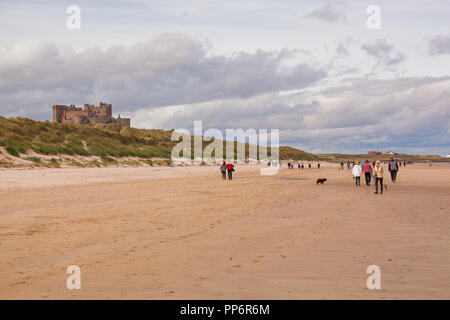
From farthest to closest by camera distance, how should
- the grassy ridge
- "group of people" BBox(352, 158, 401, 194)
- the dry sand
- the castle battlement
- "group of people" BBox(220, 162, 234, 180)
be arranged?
the castle battlement, the grassy ridge, "group of people" BBox(220, 162, 234, 180), "group of people" BBox(352, 158, 401, 194), the dry sand

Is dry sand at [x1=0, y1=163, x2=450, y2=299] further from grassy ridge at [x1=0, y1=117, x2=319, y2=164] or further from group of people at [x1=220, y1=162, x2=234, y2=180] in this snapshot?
grassy ridge at [x1=0, y1=117, x2=319, y2=164]

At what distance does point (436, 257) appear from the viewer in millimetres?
8156

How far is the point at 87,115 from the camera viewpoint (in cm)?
15325

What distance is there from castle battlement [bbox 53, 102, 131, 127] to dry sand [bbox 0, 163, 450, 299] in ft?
456

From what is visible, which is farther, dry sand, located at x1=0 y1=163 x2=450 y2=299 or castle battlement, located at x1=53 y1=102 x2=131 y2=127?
castle battlement, located at x1=53 y1=102 x2=131 y2=127

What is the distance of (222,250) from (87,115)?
151670 millimetres

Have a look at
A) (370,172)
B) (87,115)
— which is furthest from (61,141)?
(87,115)

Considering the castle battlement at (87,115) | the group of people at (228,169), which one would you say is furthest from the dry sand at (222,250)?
the castle battlement at (87,115)

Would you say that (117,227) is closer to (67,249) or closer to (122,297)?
(67,249)

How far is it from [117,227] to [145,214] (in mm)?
2668

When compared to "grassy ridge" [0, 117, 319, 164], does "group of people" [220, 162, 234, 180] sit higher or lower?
lower

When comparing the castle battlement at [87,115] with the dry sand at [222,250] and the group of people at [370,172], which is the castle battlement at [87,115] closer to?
the group of people at [370,172]

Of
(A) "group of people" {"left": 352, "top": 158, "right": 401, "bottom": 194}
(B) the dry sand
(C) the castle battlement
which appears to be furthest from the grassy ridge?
(C) the castle battlement

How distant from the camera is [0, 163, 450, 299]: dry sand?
616 cm
